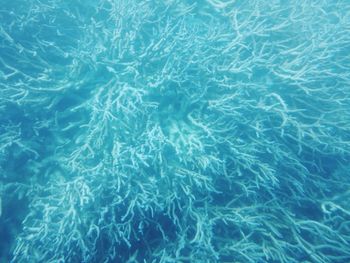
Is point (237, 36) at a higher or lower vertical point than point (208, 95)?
higher

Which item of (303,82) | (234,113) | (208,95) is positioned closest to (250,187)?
(234,113)

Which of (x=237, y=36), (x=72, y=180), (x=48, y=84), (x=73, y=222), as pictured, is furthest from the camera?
(x=237, y=36)

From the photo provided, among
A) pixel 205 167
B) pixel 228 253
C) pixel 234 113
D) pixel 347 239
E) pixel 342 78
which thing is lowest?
pixel 228 253

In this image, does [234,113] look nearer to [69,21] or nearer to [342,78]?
[342,78]

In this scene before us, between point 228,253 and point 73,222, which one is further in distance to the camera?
point 228,253

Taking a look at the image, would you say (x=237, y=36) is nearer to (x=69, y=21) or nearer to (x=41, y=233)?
(x=69, y=21)

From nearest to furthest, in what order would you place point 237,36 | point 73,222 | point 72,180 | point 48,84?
point 73,222 < point 72,180 < point 48,84 < point 237,36

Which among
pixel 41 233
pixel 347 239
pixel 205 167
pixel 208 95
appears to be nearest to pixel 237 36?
pixel 208 95
